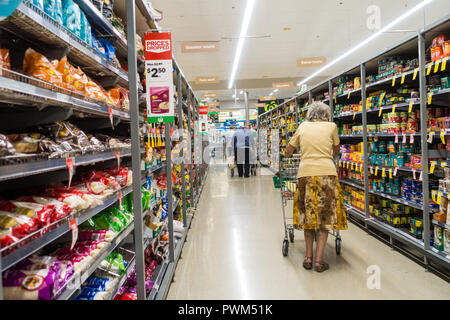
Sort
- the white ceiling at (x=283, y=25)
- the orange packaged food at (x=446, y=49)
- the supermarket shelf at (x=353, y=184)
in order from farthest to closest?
the white ceiling at (x=283, y=25) < the supermarket shelf at (x=353, y=184) < the orange packaged food at (x=446, y=49)

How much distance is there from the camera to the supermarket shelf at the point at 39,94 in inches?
38.6

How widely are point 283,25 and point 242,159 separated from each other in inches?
171

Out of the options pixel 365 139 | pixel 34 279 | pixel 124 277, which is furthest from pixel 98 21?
pixel 365 139

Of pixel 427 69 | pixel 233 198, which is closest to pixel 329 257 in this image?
pixel 427 69

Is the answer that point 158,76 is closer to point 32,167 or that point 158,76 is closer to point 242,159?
point 32,167

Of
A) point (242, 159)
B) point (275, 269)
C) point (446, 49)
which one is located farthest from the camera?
point (242, 159)

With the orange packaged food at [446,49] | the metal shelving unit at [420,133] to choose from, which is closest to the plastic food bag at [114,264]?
the metal shelving unit at [420,133]

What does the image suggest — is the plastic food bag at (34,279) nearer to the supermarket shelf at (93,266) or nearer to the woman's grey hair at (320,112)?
the supermarket shelf at (93,266)

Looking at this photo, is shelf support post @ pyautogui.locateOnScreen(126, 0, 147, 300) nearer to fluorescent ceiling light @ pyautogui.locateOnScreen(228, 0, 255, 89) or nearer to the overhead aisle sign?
the overhead aisle sign

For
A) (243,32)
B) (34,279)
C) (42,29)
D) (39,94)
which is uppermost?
(243,32)

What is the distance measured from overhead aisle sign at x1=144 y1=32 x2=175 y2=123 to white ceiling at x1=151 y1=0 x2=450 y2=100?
6.11m

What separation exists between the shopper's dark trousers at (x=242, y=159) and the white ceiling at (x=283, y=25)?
375cm

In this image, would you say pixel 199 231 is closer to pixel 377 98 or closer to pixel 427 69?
pixel 377 98

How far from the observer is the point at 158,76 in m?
2.54
